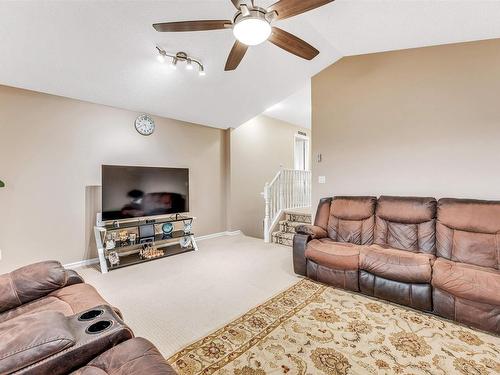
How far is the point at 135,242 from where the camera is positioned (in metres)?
3.87

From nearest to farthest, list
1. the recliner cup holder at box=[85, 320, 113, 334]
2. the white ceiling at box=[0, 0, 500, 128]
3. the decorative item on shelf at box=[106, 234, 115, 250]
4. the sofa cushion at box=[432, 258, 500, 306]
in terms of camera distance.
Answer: the recliner cup holder at box=[85, 320, 113, 334] < the sofa cushion at box=[432, 258, 500, 306] < the white ceiling at box=[0, 0, 500, 128] < the decorative item on shelf at box=[106, 234, 115, 250]

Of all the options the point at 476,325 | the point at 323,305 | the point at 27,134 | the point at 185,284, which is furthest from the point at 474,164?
the point at 27,134

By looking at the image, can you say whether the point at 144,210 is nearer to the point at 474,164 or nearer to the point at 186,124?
the point at 186,124

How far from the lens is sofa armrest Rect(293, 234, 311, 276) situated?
3.12 metres

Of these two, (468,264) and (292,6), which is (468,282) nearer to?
(468,264)

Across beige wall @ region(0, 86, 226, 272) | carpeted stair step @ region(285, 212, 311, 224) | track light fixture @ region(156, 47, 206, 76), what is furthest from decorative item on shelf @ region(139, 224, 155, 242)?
carpeted stair step @ region(285, 212, 311, 224)

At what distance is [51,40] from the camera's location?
2564mm

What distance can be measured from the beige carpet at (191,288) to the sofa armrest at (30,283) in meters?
0.79

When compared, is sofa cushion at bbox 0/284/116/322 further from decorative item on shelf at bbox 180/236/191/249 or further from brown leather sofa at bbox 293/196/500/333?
decorative item on shelf at bbox 180/236/191/249

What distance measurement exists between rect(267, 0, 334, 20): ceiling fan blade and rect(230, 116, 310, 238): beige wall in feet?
12.4

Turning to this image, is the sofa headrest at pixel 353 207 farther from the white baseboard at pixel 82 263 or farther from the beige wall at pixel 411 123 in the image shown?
the white baseboard at pixel 82 263

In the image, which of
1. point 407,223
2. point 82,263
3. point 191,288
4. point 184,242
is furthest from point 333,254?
point 82,263

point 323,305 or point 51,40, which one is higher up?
point 51,40

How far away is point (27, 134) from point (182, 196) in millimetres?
2276
